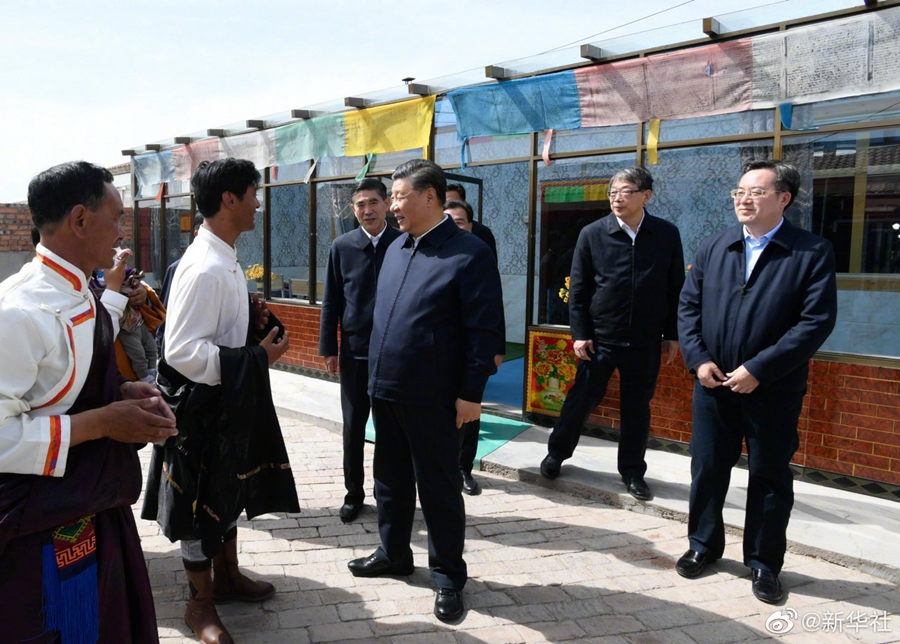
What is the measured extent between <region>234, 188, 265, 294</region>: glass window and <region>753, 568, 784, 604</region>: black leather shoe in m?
7.96

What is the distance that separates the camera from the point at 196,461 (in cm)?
278

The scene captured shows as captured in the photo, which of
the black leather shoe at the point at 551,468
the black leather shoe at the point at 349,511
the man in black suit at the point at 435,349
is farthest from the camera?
the black leather shoe at the point at 551,468

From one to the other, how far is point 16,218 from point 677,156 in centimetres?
1860

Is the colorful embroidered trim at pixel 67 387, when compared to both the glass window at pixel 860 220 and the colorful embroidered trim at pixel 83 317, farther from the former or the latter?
the glass window at pixel 860 220

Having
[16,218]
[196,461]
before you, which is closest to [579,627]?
[196,461]

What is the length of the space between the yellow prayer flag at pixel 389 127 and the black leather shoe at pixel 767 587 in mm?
5134

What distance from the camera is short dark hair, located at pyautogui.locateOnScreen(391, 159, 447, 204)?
3.27 meters

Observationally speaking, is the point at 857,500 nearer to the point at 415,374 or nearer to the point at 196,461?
the point at 415,374

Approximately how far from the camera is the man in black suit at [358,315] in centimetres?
432

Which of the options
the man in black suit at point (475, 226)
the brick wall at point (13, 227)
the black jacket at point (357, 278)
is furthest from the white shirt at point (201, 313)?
the brick wall at point (13, 227)

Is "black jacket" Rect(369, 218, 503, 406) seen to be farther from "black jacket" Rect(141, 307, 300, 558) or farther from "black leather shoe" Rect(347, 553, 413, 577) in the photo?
"black leather shoe" Rect(347, 553, 413, 577)

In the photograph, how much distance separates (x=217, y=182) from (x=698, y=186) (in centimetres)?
409

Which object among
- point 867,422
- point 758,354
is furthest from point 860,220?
point 758,354

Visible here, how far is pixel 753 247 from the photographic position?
3453mm
